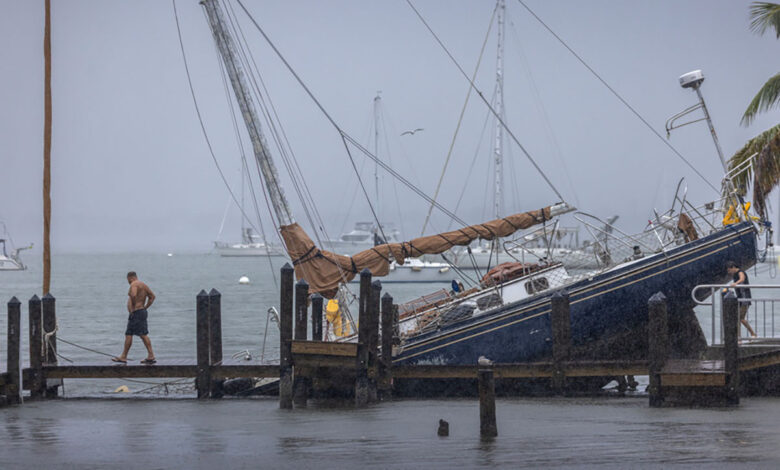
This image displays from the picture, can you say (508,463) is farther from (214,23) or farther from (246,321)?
(246,321)

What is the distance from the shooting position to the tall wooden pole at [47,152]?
20.2 meters

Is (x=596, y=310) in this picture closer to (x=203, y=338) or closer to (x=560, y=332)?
(x=560, y=332)

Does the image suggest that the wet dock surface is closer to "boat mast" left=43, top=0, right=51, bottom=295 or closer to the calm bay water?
the calm bay water

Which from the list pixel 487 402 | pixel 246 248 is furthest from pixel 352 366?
pixel 246 248

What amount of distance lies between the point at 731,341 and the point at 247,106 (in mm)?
11748

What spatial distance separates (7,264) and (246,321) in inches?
3638

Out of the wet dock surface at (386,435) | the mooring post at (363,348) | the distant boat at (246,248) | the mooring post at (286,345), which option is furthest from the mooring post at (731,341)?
the distant boat at (246,248)

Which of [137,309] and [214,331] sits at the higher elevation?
Answer: [137,309]

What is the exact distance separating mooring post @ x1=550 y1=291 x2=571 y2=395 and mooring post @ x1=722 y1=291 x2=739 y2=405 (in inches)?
112

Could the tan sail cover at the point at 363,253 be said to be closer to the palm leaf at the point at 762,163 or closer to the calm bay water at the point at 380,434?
the calm bay water at the point at 380,434

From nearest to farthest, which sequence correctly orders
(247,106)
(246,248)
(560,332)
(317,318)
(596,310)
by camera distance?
(560,332), (317,318), (596,310), (247,106), (246,248)

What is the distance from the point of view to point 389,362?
18.5 meters

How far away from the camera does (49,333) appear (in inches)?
748

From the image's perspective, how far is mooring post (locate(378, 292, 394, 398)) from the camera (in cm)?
1822
